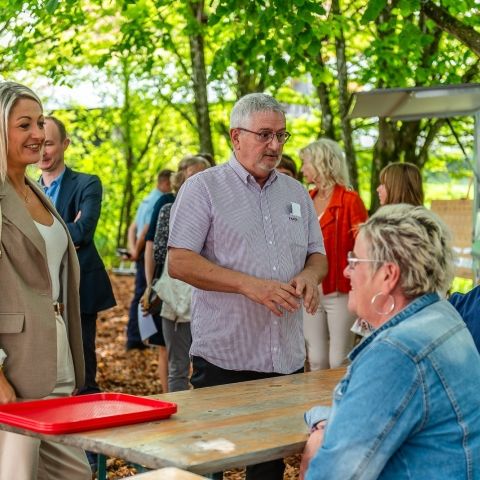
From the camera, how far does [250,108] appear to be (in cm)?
482

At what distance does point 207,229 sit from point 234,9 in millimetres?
4291

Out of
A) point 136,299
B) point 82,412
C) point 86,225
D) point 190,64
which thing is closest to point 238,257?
point 82,412

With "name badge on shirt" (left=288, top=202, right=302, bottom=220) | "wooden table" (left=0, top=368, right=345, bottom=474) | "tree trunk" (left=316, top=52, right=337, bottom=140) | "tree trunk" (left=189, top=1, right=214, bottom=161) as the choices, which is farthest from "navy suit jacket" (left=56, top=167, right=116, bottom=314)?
"tree trunk" (left=316, top=52, right=337, bottom=140)

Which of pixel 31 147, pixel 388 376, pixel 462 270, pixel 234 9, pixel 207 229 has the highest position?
pixel 234 9

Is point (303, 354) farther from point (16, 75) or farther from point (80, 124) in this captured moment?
point (80, 124)

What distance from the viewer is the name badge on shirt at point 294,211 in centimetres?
496

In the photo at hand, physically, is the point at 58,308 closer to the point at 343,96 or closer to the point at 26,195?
the point at 26,195

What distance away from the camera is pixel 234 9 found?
865cm

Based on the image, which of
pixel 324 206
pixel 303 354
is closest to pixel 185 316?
pixel 324 206

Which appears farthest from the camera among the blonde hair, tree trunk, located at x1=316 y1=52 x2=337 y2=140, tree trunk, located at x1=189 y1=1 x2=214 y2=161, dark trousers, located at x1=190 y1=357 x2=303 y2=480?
tree trunk, located at x1=316 y1=52 x2=337 y2=140

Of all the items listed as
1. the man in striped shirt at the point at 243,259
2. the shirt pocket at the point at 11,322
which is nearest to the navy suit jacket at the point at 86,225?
the man in striped shirt at the point at 243,259

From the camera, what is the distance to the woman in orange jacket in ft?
25.0

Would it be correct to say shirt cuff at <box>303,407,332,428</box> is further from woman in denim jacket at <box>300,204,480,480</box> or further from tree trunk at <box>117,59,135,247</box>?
tree trunk at <box>117,59,135,247</box>

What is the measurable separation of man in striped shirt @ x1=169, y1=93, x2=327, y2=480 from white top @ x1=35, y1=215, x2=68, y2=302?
0.59 meters
